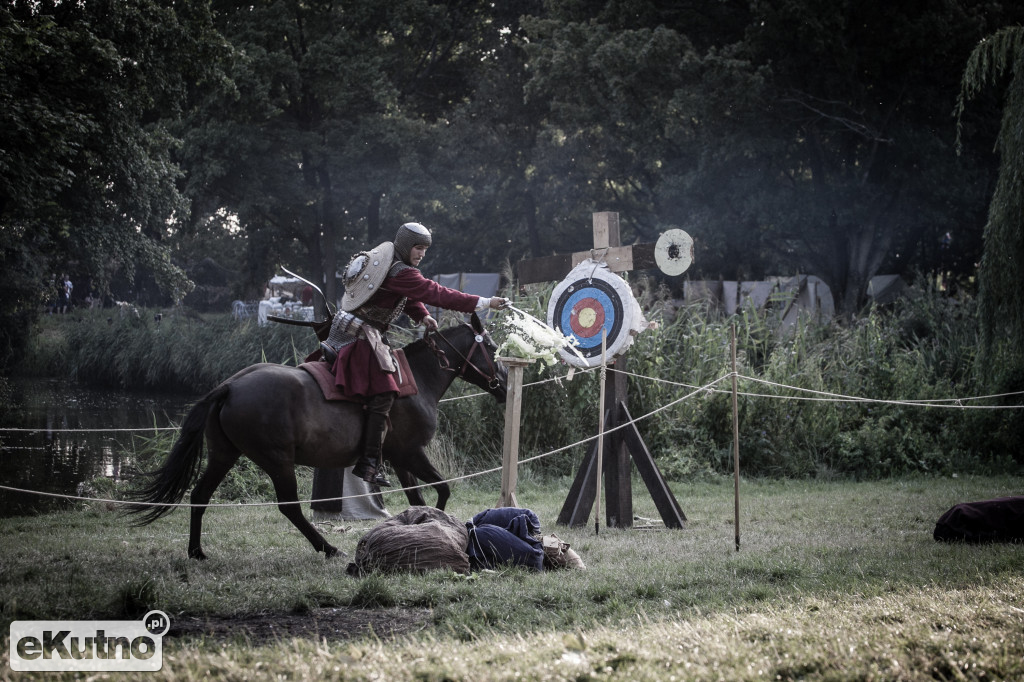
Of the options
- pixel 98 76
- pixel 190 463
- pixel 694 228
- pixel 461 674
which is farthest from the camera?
pixel 694 228

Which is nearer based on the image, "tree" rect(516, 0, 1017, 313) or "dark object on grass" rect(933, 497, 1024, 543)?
"dark object on grass" rect(933, 497, 1024, 543)

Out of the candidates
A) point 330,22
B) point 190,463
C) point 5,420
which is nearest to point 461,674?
point 190,463

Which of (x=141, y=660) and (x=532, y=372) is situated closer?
(x=141, y=660)

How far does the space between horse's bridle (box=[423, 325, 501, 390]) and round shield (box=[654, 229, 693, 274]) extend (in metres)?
1.79

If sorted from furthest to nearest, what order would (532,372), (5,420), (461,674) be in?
(5,420), (532,372), (461,674)

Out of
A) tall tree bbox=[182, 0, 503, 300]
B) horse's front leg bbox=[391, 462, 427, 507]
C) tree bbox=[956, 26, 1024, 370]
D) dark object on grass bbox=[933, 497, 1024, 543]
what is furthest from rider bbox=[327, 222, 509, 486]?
tall tree bbox=[182, 0, 503, 300]

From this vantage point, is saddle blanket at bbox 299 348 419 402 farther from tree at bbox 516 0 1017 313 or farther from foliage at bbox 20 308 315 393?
tree at bbox 516 0 1017 313

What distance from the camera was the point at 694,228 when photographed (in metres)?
24.4

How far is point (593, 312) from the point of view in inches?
321

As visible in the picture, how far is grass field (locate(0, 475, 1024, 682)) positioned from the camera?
12.2ft

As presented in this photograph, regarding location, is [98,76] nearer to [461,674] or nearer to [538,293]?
[538,293]

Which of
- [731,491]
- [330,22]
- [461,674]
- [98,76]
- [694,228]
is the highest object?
[330,22]

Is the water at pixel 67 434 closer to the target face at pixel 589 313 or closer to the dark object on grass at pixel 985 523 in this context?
the target face at pixel 589 313

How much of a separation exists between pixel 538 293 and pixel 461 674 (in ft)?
27.9
